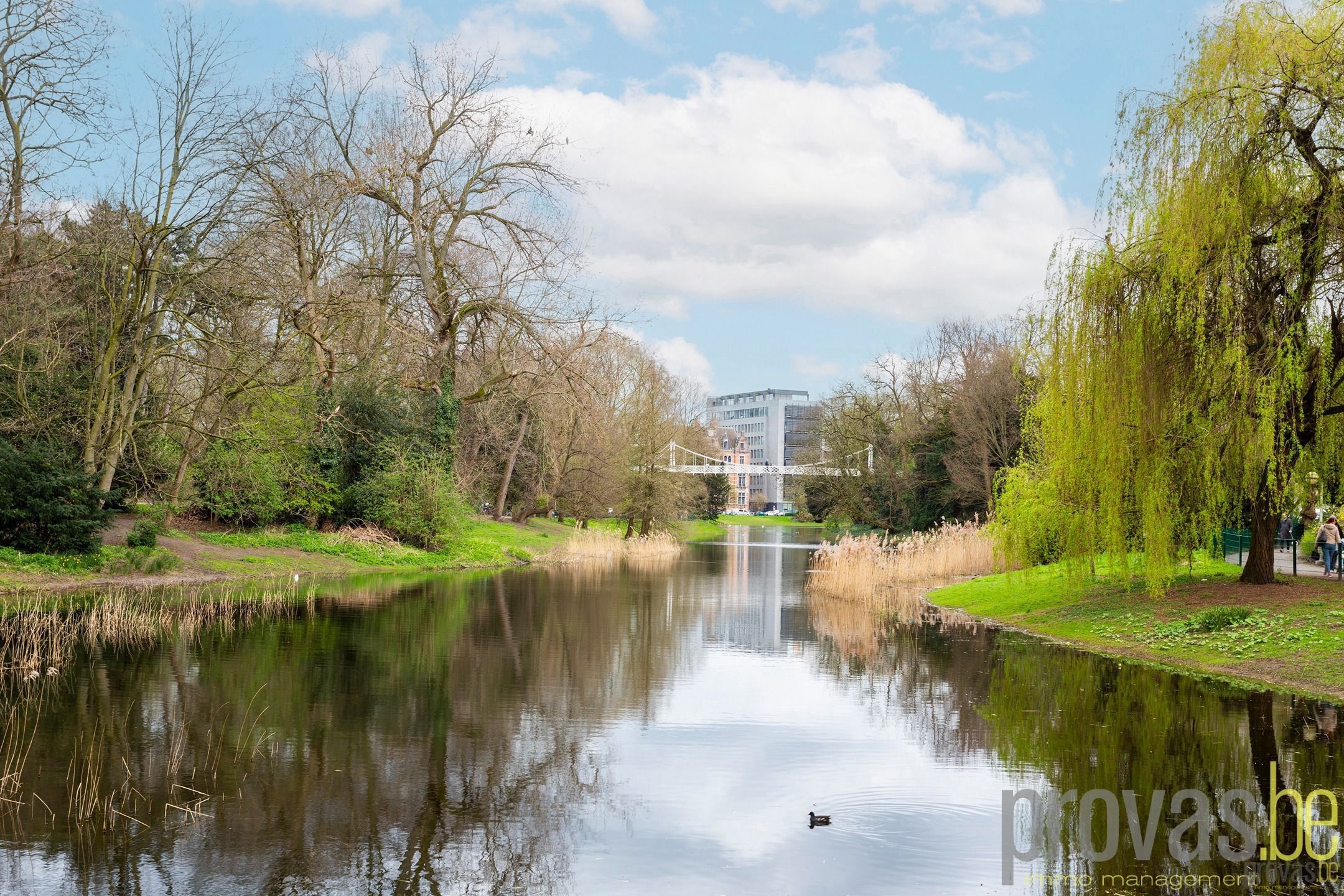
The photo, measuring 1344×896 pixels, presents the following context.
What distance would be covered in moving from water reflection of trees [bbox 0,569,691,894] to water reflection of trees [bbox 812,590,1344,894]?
11.2ft

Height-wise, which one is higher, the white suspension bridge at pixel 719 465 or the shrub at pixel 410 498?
the white suspension bridge at pixel 719 465

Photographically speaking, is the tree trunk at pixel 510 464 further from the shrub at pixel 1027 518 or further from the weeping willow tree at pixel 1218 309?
the weeping willow tree at pixel 1218 309

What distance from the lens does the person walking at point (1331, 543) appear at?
72.8 feet

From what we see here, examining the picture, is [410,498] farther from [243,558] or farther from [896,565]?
[896,565]

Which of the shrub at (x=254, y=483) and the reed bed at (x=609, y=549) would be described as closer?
the shrub at (x=254, y=483)

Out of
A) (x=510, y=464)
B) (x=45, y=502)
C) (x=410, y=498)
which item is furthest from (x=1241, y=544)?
(x=510, y=464)

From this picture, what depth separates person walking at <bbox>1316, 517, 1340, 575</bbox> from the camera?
22203 millimetres

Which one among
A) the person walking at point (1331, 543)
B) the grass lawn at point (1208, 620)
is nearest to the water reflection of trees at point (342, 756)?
the grass lawn at point (1208, 620)

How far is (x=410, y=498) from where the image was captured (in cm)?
3488

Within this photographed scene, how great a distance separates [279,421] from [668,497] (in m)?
23.9

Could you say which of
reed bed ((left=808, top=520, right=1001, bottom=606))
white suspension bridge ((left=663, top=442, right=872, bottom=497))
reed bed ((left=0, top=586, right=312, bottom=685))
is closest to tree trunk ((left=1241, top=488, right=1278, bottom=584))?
reed bed ((left=808, top=520, right=1001, bottom=606))

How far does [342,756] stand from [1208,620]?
550 inches

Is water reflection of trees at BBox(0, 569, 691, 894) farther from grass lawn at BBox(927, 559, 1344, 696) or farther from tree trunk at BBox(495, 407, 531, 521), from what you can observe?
tree trunk at BBox(495, 407, 531, 521)

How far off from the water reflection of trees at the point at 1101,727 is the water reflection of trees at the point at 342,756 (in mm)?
3408
